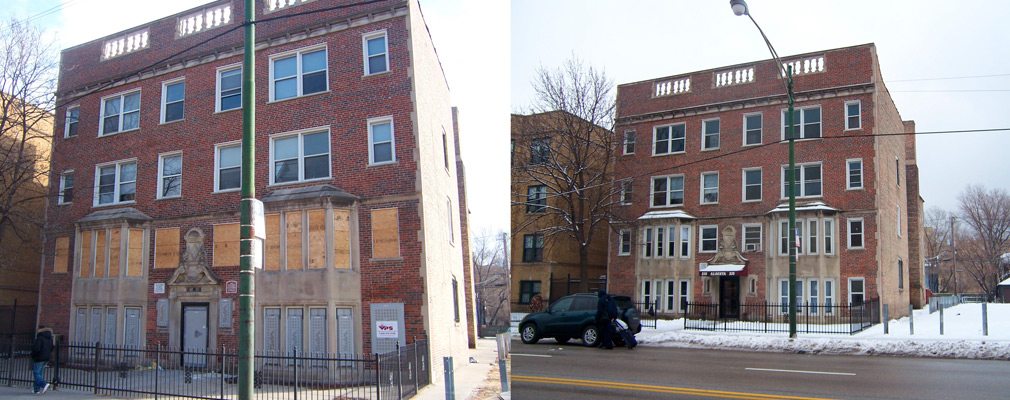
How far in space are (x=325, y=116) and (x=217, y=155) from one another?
184 cm

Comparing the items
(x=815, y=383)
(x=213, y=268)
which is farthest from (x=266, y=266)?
(x=815, y=383)

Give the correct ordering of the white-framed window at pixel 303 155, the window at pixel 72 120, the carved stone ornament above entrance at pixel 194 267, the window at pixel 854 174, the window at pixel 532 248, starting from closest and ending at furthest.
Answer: the window at pixel 532 248 < the window at pixel 854 174 < the white-framed window at pixel 303 155 < the carved stone ornament above entrance at pixel 194 267 < the window at pixel 72 120

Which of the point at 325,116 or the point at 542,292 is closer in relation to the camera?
the point at 542,292

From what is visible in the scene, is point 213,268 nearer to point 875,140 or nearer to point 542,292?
point 542,292

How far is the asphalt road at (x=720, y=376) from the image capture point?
4.01 m

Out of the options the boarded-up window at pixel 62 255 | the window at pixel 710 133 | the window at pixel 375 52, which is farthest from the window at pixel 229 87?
the window at pixel 710 133

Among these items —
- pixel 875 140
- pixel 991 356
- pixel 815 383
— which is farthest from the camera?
pixel 815 383

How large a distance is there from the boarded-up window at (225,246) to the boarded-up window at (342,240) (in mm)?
1954

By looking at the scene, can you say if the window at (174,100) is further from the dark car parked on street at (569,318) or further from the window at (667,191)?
the window at (667,191)

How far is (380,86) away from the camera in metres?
7.32

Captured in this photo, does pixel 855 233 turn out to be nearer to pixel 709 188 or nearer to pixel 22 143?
pixel 709 188

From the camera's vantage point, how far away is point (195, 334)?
27.3ft

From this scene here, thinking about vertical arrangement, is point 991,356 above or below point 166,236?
below

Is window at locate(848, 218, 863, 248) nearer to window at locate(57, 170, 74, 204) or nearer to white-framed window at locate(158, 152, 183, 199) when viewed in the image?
white-framed window at locate(158, 152, 183, 199)
